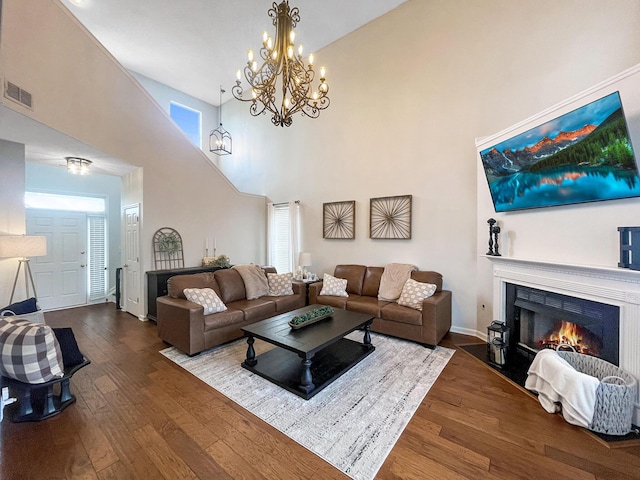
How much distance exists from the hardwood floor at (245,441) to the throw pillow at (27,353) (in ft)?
1.27

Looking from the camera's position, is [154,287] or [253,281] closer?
[253,281]

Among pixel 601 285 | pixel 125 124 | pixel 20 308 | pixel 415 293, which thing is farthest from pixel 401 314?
pixel 125 124

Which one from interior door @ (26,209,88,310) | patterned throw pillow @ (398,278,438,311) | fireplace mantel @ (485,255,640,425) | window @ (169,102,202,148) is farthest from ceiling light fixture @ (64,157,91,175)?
fireplace mantel @ (485,255,640,425)

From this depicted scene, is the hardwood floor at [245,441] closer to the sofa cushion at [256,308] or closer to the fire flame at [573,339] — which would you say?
the fire flame at [573,339]

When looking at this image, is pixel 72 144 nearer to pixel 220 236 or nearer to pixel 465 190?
pixel 220 236

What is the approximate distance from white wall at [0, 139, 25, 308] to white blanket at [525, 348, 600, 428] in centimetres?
619

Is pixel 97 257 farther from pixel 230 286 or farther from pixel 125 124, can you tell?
pixel 230 286

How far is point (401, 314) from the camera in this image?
353 cm

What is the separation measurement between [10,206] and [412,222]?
5.66m

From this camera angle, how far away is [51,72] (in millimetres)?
2998

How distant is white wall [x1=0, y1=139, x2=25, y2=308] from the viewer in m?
3.40

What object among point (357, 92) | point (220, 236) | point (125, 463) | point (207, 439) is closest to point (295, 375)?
point (207, 439)

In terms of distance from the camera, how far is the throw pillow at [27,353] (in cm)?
200

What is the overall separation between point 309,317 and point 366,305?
46.2 inches
